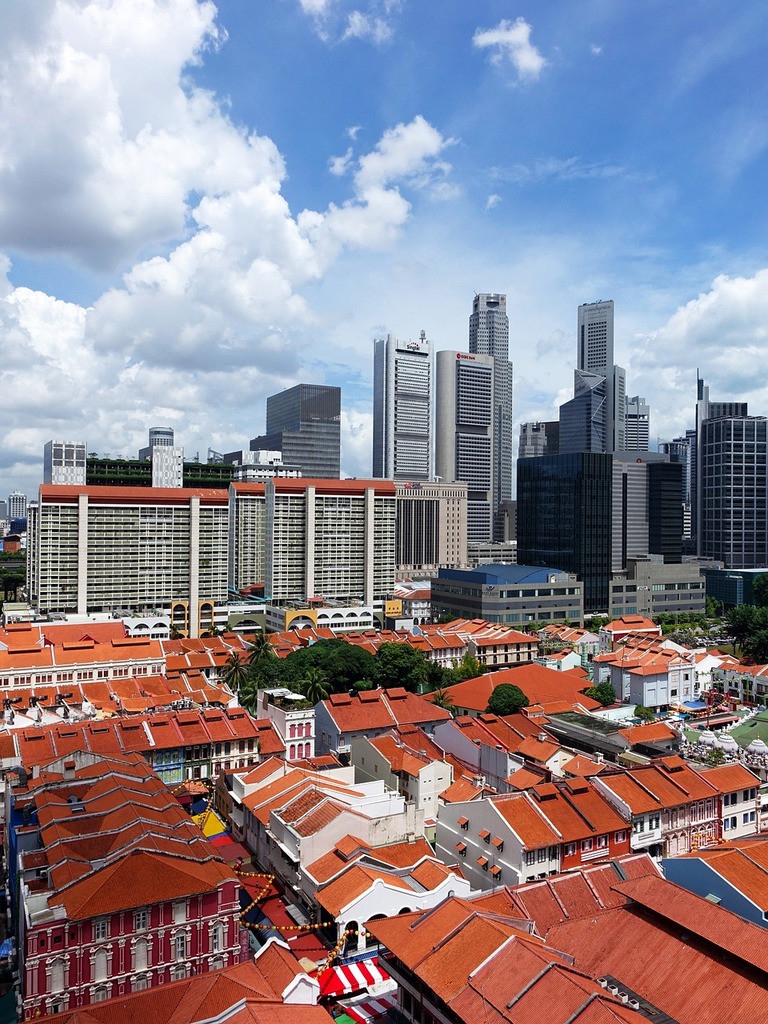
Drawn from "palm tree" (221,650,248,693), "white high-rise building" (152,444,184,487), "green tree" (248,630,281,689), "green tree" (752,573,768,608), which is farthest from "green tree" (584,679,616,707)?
"white high-rise building" (152,444,184,487)

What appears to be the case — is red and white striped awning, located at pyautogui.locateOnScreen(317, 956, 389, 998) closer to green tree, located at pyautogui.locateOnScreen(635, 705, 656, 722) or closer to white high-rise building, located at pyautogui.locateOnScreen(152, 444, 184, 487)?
green tree, located at pyautogui.locateOnScreen(635, 705, 656, 722)

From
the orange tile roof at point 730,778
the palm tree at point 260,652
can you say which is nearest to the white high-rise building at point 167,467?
the palm tree at point 260,652

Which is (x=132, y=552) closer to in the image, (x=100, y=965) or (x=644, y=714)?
(x=644, y=714)

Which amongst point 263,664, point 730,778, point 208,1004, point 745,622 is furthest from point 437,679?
point 208,1004

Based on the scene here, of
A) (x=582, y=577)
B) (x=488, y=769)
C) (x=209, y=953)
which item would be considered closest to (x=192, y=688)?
(x=488, y=769)

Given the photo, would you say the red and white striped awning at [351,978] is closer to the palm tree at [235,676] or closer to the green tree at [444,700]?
the green tree at [444,700]
